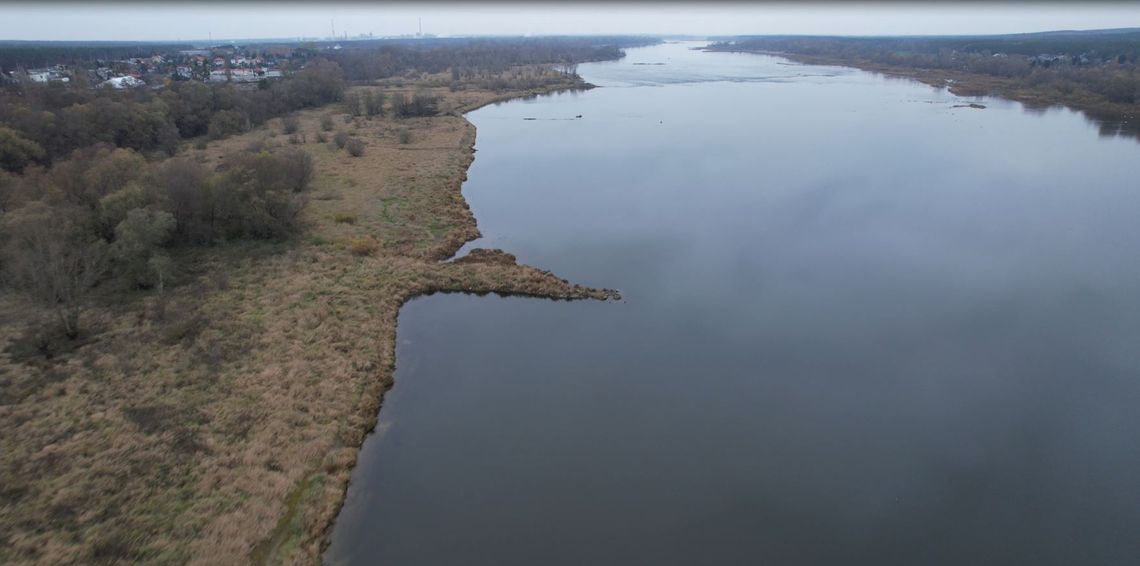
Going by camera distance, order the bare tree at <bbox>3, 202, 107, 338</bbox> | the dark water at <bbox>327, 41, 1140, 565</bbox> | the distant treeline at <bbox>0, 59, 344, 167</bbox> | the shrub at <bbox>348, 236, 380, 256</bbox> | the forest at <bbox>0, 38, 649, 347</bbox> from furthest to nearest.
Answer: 1. the distant treeline at <bbox>0, 59, 344, 167</bbox>
2. the shrub at <bbox>348, 236, 380, 256</bbox>
3. the forest at <bbox>0, 38, 649, 347</bbox>
4. the bare tree at <bbox>3, 202, 107, 338</bbox>
5. the dark water at <bbox>327, 41, 1140, 565</bbox>

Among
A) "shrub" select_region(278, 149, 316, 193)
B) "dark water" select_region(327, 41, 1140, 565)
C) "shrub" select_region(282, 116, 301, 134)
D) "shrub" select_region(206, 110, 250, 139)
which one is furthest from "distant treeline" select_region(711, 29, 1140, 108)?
"shrub" select_region(206, 110, 250, 139)

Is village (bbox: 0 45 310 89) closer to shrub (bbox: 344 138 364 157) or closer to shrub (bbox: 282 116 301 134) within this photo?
shrub (bbox: 282 116 301 134)

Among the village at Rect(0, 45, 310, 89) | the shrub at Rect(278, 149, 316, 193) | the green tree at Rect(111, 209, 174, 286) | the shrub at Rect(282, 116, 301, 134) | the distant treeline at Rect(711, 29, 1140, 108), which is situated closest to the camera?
the green tree at Rect(111, 209, 174, 286)

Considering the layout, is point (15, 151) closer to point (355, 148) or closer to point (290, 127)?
point (355, 148)

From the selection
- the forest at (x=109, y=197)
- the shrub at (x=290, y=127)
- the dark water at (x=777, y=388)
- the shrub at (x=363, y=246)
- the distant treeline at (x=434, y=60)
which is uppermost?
the distant treeline at (x=434, y=60)

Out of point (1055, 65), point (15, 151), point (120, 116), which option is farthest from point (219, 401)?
point (1055, 65)

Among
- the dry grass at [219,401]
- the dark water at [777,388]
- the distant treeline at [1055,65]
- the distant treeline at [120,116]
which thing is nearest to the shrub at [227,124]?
the distant treeline at [120,116]

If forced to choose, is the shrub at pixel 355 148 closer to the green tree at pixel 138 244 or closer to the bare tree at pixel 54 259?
the green tree at pixel 138 244
